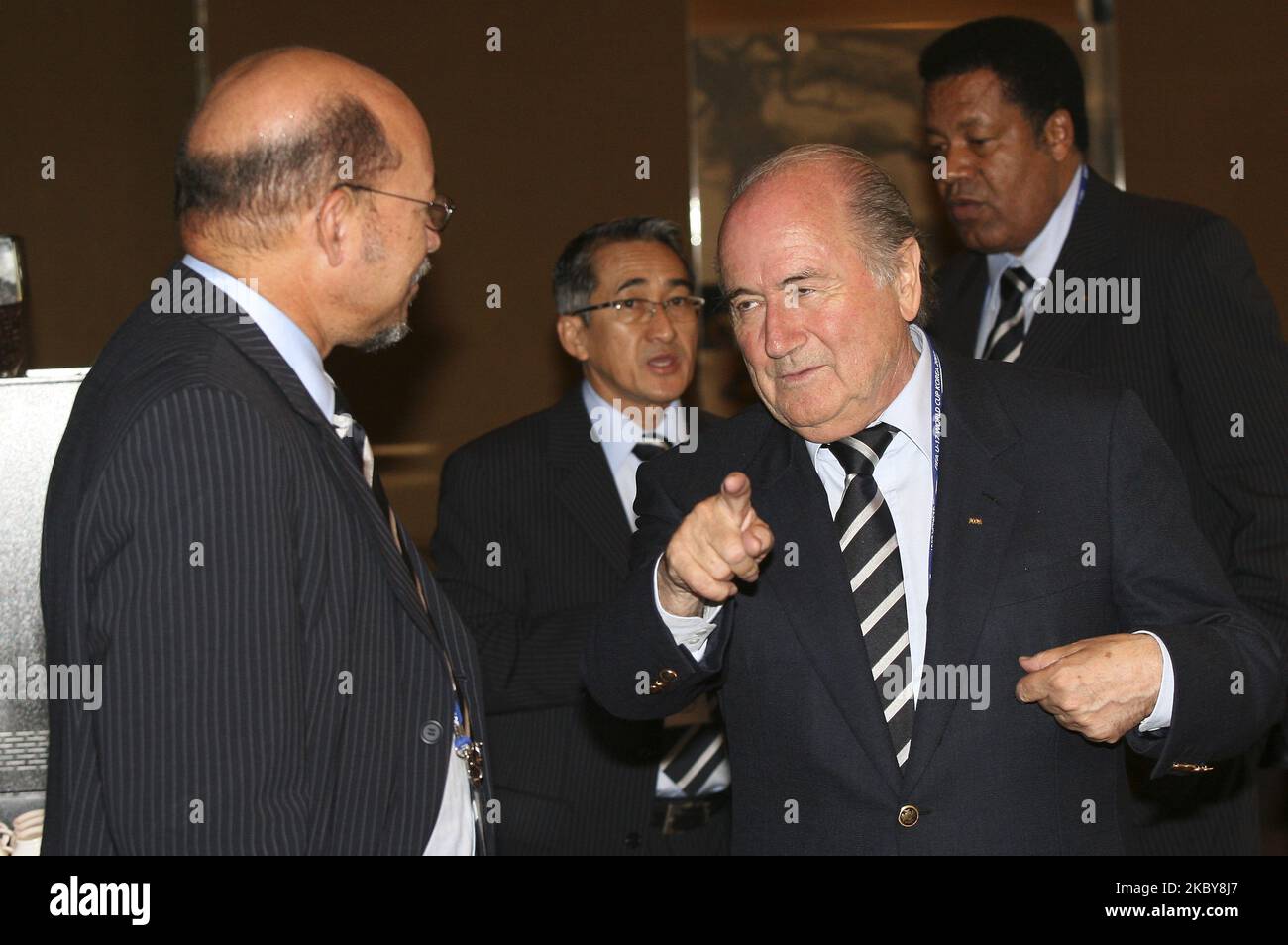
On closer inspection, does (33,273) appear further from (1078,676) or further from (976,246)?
(1078,676)

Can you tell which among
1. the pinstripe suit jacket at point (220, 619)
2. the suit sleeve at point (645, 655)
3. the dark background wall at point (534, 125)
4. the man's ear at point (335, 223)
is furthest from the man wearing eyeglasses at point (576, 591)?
the dark background wall at point (534, 125)

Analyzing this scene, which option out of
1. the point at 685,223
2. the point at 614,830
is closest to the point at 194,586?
the point at 614,830

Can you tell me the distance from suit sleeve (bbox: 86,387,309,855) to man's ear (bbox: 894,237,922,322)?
0.99 meters

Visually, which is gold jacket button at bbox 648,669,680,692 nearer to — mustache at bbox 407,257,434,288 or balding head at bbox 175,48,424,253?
mustache at bbox 407,257,434,288

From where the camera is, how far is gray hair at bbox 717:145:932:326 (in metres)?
1.93

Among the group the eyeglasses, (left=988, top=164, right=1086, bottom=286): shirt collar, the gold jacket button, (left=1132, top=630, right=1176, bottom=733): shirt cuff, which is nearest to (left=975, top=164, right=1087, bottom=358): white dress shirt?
(left=988, top=164, right=1086, bottom=286): shirt collar

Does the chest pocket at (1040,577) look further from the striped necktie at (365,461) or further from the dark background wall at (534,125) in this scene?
the dark background wall at (534,125)

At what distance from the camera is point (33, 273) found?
4.45 meters

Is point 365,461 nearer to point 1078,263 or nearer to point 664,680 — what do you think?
point 664,680

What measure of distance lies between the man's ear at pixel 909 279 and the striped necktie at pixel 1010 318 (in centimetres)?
100

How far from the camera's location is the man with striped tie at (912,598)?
1793mm
